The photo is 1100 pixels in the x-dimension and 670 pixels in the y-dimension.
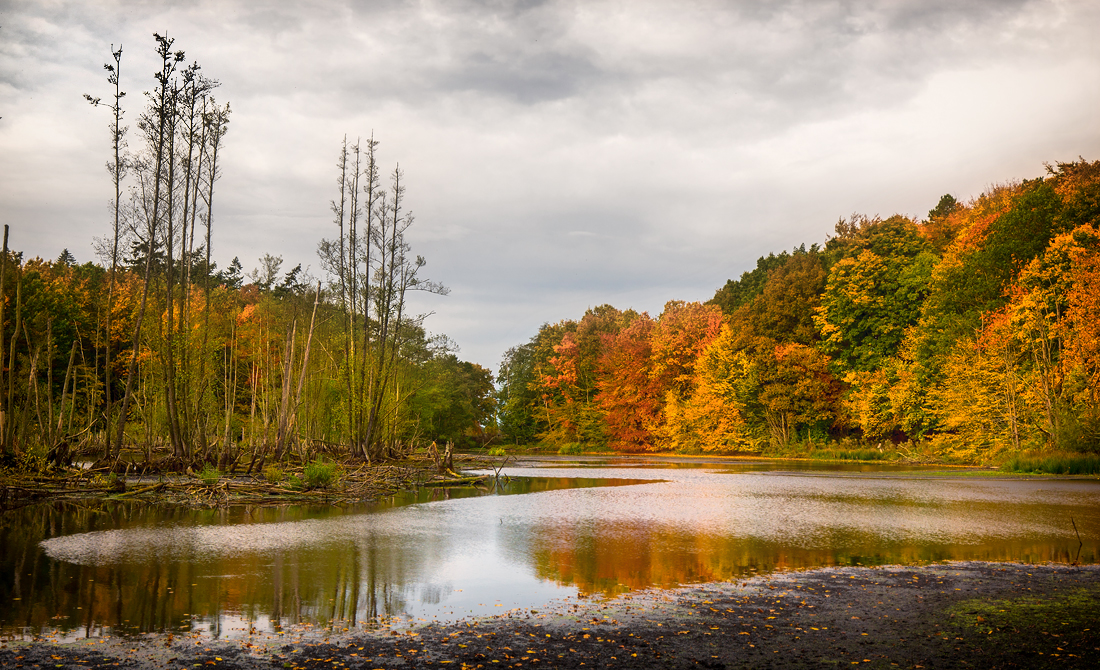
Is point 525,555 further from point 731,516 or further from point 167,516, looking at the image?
point 167,516

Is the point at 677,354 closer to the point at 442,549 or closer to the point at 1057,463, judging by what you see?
the point at 1057,463

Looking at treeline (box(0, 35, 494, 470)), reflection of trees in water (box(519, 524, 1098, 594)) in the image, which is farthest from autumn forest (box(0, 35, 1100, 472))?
reflection of trees in water (box(519, 524, 1098, 594))

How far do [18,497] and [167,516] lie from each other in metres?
5.40

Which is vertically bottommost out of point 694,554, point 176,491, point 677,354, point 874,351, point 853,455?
point 853,455

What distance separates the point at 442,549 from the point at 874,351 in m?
43.7

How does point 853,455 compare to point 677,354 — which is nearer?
point 853,455

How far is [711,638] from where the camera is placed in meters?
6.75

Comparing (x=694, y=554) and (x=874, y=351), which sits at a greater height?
(x=874, y=351)

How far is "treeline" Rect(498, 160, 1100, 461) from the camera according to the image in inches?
1342

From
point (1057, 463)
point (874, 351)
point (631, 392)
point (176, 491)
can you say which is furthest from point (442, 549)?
point (631, 392)

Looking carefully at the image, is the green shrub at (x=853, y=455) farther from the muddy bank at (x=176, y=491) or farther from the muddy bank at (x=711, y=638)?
the muddy bank at (x=711, y=638)

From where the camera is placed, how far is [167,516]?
53.2 feet

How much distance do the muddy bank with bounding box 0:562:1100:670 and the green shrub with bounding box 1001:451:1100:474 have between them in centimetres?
2481

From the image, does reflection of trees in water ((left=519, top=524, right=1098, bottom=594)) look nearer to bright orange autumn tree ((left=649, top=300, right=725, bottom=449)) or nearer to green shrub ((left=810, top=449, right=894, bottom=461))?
green shrub ((left=810, top=449, right=894, bottom=461))
